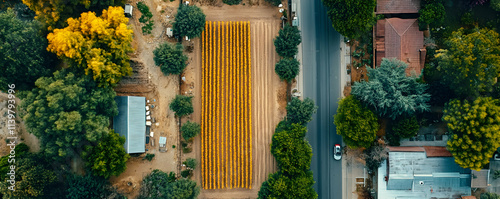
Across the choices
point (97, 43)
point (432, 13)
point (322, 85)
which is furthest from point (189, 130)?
point (432, 13)

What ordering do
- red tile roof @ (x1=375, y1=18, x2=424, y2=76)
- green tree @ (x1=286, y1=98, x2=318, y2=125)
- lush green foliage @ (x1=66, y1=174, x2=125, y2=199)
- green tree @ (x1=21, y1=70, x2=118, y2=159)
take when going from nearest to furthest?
green tree @ (x1=21, y1=70, x2=118, y2=159) → lush green foliage @ (x1=66, y1=174, x2=125, y2=199) → green tree @ (x1=286, y1=98, x2=318, y2=125) → red tile roof @ (x1=375, y1=18, x2=424, y2=76)

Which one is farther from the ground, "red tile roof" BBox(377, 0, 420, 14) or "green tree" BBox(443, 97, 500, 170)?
"red tile roof" BBox(377, 0, 420, 14)

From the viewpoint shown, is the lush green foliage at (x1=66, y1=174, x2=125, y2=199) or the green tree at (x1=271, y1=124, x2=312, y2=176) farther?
the green tree at (x1=271, y1=124, x2=312, y2=176)

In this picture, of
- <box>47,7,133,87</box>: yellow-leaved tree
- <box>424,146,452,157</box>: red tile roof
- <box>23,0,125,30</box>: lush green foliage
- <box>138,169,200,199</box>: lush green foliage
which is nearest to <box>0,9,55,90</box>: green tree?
<box>23,0,125,30</box>: lush green foliage

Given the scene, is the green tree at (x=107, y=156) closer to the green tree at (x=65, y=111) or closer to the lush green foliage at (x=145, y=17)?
the green tree at (x=65, y=111)

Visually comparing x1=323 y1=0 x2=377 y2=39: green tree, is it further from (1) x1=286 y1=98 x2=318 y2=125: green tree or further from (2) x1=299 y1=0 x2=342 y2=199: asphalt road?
(1) x1=286 y1=98 x2=318 y2=125: green tree

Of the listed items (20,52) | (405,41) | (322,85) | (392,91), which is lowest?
(392,91)

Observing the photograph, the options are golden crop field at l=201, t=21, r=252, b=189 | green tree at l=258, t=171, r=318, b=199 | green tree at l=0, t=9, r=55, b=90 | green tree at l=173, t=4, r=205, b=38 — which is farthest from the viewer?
golden crop field at l=201, t=21, r=252, b=189

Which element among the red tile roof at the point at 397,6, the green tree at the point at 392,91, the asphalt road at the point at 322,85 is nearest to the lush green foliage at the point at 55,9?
the asphalt road at the point at 322,85

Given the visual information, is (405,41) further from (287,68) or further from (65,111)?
(65,111)
